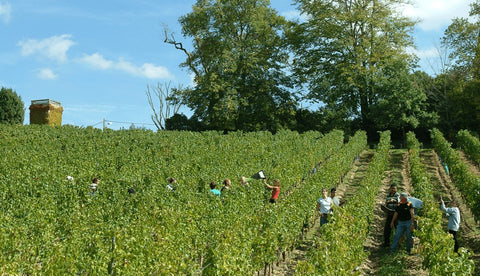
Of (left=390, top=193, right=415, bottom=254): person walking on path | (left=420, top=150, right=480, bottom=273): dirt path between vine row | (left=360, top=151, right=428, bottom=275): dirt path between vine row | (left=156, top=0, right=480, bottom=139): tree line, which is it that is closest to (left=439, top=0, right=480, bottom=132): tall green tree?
(left=156, top=0, right=480, bottom=139): tree line

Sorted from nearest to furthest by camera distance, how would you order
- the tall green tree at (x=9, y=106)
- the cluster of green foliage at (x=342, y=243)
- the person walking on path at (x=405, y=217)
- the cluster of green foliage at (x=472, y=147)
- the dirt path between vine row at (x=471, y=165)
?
1. the cluster of green foliage at (x=342, y=243)
2. the person walking on path at (x=405, y=217)
3. the dirt path between vine row at (x=471, y=165)
4. the cluster of green foliage at (x=472, y=147)
5. the tall green tree at (x=9, y=106)

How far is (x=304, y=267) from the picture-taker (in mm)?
6969

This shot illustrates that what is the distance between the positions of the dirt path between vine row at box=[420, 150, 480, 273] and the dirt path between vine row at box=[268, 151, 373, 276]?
11.5 feet

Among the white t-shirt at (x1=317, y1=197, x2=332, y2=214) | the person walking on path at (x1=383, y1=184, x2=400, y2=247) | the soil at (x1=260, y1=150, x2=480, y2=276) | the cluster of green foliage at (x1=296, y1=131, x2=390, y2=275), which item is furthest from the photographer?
the white t-shirt at (x1=317, y1=197, x2=332, y2=214)

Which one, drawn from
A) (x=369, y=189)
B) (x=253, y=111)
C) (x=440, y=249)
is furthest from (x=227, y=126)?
(x=440, y=249)

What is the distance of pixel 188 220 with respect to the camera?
9188 mm

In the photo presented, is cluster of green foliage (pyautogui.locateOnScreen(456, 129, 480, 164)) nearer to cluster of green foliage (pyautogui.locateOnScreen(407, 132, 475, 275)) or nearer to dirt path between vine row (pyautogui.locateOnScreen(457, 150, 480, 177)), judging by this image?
dirt path between vine row (pyautogui.locateOnScreen(457, 150, 480, 177))

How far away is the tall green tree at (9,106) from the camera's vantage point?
104 feet

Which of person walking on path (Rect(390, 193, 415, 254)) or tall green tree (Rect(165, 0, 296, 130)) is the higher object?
tall green tree (Rect(165, 0, 296, 130))

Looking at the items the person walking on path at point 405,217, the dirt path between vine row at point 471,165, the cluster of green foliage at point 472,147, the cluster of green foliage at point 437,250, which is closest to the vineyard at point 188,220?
the cluster of green foliage at point 437,250

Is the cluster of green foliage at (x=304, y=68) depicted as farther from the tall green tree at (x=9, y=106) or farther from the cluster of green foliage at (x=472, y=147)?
the tall green tree at (x=9, y=106)

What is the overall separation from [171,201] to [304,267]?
4959 mm

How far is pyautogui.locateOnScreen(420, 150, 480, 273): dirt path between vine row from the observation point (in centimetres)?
1138

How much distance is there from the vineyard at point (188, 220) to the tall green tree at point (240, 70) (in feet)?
58.1
